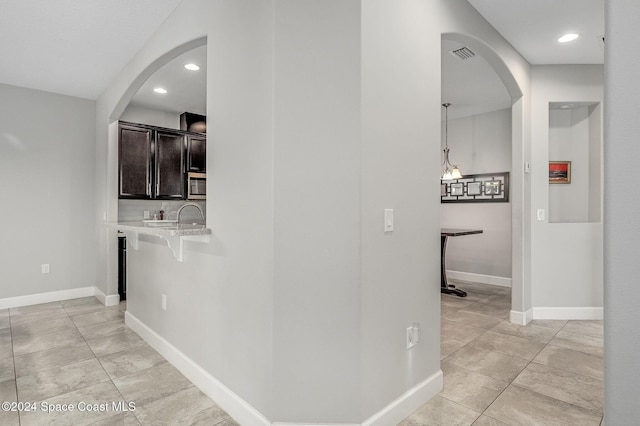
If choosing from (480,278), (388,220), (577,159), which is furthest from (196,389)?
(480,278)

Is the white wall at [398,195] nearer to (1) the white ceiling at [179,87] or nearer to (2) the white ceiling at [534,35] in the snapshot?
(2) the white ceiling at [534,35]

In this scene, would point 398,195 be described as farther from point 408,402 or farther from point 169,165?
point 169,165

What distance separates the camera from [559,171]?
13.9ft

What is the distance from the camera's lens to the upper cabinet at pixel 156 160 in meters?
4.78

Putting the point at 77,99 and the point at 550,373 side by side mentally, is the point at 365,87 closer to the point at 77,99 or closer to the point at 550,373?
the point at 550,373

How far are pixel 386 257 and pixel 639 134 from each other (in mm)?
1250

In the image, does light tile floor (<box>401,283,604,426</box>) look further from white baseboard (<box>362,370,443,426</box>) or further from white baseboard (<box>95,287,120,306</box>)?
white baseboard (<box>95,287,120,306</box>)

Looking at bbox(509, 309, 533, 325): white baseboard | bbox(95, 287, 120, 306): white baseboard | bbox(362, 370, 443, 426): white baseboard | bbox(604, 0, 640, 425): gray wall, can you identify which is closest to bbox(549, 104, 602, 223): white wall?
bbox(509, 309, 533, 325): white baseboard

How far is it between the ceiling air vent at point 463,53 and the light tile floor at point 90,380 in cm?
363

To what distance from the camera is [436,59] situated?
7.57ft

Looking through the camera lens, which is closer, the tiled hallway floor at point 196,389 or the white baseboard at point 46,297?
the tiled hallway floor at point 196,389

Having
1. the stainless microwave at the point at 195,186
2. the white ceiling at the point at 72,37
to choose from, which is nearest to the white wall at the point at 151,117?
the white ceiling at the point at 72,37

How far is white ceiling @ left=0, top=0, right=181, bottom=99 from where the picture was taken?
2775 mm

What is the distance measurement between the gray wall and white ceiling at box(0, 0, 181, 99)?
2.88m
